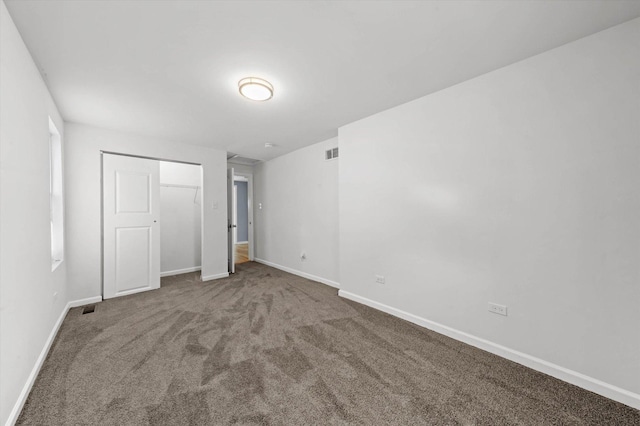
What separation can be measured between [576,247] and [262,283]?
4.01 m

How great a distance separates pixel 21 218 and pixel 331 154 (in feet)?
11.6

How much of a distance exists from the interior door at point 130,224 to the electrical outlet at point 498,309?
472 cm

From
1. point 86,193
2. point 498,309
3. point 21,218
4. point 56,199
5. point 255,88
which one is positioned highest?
point 255,88

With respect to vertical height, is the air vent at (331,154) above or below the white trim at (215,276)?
Answer: above

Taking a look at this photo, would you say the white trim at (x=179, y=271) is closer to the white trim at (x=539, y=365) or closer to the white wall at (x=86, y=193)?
the white wall at (x=86, y=193)

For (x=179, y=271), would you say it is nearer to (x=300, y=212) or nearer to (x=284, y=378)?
(x=300, y=212)

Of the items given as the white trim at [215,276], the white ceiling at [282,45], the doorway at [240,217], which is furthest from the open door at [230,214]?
the white ceiling at [282,45]

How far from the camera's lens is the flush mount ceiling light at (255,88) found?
2242mm

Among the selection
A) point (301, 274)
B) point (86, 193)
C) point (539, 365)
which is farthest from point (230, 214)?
point (539, 365)

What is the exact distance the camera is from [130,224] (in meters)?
3.78

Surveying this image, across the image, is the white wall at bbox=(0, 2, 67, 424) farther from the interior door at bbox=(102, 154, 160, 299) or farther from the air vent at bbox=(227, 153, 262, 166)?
the air vent at bbox=(227, 153, 262, 166)

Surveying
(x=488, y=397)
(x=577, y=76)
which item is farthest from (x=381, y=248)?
(x=577, y=76)

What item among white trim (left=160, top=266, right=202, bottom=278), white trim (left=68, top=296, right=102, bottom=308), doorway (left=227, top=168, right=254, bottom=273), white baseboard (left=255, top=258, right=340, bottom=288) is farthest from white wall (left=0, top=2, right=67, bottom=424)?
white baseboard (left=255, top=258, right=340, bottom=288)

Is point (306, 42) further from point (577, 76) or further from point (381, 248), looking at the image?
point (381, 248)
